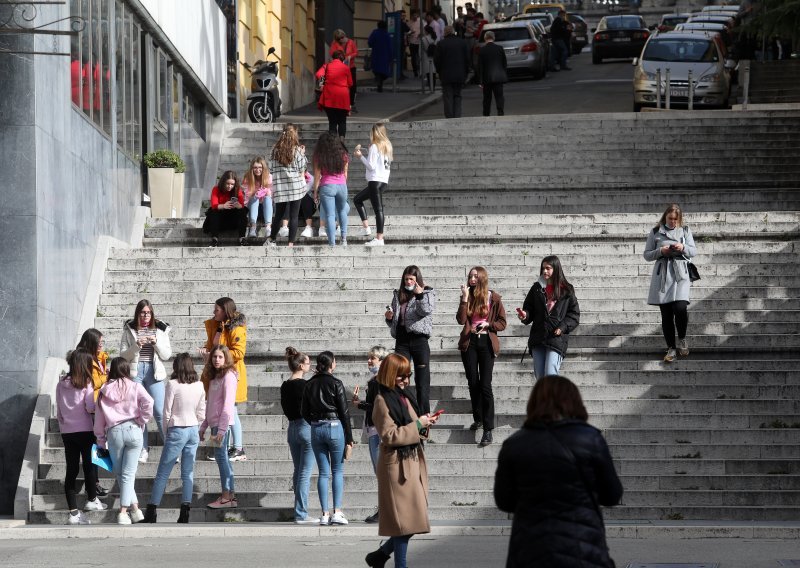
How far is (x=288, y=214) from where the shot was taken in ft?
64.7

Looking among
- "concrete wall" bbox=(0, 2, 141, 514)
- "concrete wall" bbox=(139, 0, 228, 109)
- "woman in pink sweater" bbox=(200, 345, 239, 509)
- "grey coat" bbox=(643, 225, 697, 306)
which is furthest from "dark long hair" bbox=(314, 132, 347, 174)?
"woman in pink sweater" bbox=(200, 345, 239, 509)

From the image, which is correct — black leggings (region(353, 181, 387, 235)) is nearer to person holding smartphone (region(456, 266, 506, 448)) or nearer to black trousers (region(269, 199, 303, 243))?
black trousers (region(269, 199, 303, 243))

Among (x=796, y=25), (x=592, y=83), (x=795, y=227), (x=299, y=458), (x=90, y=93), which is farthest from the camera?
(x=592, y=83)

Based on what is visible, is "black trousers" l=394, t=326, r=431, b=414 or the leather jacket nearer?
the leather jacket

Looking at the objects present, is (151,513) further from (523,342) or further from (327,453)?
(523,342)

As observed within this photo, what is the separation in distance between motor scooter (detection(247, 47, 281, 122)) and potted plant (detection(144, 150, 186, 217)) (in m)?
8.79

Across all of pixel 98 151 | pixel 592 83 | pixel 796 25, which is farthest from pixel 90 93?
pixel 592 83

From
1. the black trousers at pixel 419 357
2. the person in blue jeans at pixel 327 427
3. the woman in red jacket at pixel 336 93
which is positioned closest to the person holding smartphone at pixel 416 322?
the black trousers at pixel 419 357

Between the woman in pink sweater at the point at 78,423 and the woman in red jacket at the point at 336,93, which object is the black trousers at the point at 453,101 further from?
the woman in pink sweater at the point at 78,423

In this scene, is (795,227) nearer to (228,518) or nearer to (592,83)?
(228,518)

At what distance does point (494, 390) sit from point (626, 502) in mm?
2255

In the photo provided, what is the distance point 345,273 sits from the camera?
18.1m

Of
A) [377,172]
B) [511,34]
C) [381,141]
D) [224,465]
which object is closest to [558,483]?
[224,465]

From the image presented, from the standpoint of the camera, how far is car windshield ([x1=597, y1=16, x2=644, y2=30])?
2086 inches
